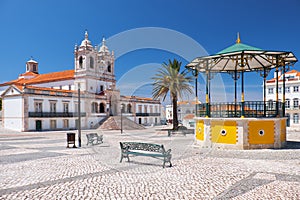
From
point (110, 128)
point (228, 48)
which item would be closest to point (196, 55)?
point (228, 48)

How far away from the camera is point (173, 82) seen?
26.4 metres

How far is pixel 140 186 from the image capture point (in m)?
6.40

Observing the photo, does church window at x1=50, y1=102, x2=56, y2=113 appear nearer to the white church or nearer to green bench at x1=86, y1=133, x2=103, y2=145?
the white church

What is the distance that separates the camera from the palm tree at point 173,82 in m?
26.4

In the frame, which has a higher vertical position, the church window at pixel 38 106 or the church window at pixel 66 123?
the church window at pixel 38 106

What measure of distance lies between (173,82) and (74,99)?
18.2 m

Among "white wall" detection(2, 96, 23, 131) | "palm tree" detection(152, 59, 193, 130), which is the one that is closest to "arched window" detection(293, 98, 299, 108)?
"palm tree" detection(152, 59, 193, 130)

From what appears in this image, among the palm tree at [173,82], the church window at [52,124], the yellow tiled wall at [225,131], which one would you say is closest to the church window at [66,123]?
the church window at [52,124]

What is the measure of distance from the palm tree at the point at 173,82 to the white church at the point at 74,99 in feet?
20.6

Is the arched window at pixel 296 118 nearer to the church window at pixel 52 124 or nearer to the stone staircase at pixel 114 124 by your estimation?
the stone staircase at pixel 114 124

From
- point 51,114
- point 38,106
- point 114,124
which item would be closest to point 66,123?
point 51,114

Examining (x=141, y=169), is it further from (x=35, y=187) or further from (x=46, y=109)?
(x=46, y=109)

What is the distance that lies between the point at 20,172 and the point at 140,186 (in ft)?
13.9

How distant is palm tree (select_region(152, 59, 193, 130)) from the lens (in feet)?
86.6
